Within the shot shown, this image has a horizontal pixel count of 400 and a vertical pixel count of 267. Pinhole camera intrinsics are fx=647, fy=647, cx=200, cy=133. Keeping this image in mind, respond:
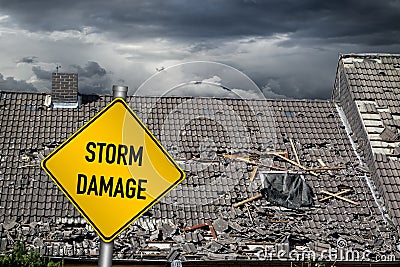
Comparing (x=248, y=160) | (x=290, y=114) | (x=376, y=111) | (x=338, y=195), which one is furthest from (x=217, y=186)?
(x=376, y=111)

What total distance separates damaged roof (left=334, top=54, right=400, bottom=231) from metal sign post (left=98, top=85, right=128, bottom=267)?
9726mm

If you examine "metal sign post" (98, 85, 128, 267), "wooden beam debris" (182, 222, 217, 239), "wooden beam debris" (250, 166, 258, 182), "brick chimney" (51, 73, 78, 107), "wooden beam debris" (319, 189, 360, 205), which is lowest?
"metal sign post" (98, 85, 128, 267)

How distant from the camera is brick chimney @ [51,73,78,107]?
16.2 m

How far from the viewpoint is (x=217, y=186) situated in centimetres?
1398

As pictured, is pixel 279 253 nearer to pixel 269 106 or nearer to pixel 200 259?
pixel 200 259

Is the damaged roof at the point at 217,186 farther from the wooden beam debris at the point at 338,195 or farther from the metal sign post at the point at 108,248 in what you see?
the metal sign post at the point at 108,248

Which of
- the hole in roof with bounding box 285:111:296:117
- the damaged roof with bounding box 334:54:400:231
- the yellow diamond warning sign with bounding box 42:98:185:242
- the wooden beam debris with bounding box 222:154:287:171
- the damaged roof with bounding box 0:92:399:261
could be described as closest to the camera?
the yellow diamond warning sign with bounding box 42:98:185:242

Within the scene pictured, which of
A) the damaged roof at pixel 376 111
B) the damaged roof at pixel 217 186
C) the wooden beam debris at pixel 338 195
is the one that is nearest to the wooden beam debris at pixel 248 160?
the damaged roof at pixel 217 186

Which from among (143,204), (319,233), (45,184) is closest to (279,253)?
(319,233)

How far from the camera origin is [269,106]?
671 inches

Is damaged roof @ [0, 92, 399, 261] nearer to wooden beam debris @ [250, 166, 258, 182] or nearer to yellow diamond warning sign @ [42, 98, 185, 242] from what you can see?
wooden beam debris @ [250, 166, 258, 182]

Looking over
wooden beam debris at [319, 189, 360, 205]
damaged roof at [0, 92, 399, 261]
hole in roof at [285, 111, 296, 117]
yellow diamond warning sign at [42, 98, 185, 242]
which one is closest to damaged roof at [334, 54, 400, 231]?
damaged roof at [0, 92, 399, 261]

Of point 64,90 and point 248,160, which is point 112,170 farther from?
point 64,90

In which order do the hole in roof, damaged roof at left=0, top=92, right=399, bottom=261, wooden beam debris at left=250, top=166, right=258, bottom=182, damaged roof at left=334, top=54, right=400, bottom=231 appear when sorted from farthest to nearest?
1. the hole in roof
2. damaged roof at left=334, top=54, right=400, bottom=231
3. wooden beam debris at left=250, top=166, right=258, bottom=182
4. damaged roof at left=0, top=92, right=399, bottom=261
